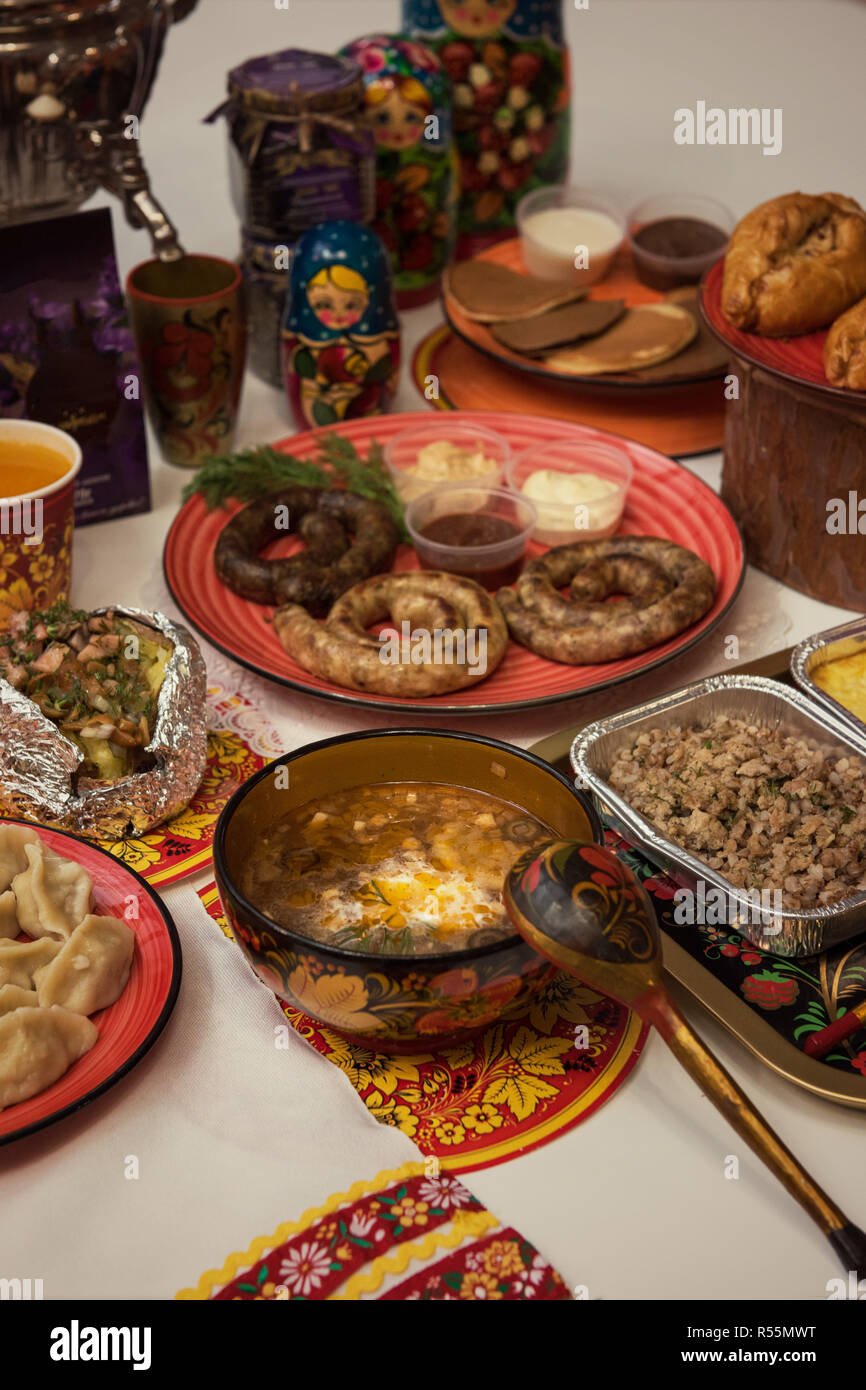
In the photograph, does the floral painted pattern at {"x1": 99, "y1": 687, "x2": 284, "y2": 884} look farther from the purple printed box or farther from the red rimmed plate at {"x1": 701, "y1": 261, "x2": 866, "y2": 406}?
the red rimmed plate at {"x1": 701, "y1": 261, "x2": 866, "y2": 406}

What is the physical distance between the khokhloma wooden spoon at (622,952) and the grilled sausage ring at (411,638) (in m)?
0.68

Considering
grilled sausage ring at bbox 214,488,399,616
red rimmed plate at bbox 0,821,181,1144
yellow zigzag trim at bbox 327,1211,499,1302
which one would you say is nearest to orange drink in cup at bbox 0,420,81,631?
grilled sausage ring at bbox 214,488,399,616

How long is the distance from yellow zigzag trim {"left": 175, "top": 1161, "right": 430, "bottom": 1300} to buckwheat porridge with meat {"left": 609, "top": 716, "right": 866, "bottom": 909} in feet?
1.75

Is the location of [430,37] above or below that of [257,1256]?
above

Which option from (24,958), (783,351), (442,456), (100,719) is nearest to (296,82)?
(442,456)

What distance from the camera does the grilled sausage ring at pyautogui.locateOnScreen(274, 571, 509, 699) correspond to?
6.65 feet

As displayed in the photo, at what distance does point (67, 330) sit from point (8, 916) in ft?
3.85

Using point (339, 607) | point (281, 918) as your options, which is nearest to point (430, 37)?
point (339, 607)

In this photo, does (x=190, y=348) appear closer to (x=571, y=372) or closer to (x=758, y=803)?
(x=571, y=372)

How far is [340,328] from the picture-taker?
2688 millimetres

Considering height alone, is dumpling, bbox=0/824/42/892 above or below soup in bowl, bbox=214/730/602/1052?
below

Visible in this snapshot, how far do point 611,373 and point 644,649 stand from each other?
872mm

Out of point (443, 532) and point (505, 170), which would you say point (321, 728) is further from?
point (505, 170)

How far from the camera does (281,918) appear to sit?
1.48 m
